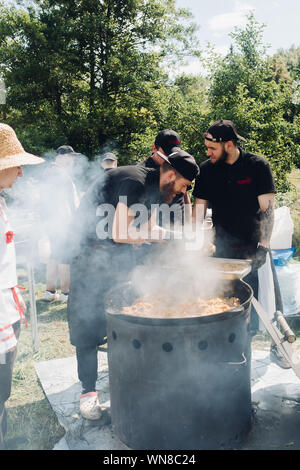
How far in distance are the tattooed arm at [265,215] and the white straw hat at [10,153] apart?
224 centimetres

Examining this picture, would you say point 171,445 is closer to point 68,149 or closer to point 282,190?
point 68,149

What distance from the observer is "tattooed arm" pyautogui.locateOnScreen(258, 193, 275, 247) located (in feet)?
11.9

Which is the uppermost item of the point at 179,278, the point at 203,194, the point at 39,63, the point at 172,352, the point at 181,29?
the point at 181,29

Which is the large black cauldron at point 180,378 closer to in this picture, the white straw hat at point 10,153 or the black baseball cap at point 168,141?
the white straw hat at point 10,153

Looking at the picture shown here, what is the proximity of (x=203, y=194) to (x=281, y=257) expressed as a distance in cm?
231

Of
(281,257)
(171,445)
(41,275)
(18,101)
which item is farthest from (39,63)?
(171,445)

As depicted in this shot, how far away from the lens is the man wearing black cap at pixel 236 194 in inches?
141

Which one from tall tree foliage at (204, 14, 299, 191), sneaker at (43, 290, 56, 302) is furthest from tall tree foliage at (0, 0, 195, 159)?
→ sneaker at (43, 290, 56, 302)

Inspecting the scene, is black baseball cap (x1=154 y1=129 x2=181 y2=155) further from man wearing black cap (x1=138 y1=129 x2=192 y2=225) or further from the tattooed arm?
the tattooed arm

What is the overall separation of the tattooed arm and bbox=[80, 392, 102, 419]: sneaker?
2190 mm

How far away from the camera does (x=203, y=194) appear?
12.6 feet

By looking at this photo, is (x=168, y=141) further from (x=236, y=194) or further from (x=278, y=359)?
(x=278, y=359)

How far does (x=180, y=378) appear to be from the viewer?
2391 millimetres

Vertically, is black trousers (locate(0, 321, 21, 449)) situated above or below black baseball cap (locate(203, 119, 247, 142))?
below
